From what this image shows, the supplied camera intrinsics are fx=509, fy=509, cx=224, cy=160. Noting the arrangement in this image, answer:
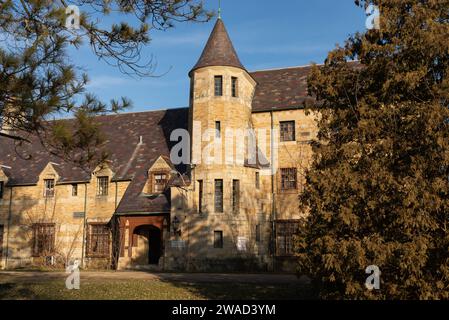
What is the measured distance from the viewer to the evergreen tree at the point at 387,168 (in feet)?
31.5

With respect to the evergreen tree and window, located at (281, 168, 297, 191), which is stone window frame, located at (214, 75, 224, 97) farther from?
the evergreen tree

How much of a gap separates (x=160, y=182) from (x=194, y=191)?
271cm

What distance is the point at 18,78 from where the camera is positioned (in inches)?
336

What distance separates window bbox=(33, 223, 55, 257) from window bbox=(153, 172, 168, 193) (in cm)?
682

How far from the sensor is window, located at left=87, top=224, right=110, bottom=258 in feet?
90.2

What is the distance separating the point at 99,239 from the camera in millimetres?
27875

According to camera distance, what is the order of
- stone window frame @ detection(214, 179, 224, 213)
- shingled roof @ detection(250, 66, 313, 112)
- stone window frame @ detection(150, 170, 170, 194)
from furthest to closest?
shingled roof @ detection(250, 66, 313, 112) < stone window frame @ detection(150, 170, 170, 194) < stone window frame @ detection(214, 179, 224, 213)

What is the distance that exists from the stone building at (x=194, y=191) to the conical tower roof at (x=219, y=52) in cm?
6

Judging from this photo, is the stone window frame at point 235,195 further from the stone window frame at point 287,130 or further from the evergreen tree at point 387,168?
the evergreen tree at point 387,168

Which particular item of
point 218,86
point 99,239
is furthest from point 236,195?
point 99,239

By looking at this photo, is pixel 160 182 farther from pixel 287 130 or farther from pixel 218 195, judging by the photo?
pixel 287 130

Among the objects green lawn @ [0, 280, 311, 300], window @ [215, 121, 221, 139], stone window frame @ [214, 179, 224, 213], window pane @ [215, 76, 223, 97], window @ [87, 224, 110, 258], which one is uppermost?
window pane @ [215, 76, 223, 97]

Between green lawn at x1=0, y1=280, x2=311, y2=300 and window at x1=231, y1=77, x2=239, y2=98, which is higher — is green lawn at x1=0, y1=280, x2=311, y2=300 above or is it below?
below

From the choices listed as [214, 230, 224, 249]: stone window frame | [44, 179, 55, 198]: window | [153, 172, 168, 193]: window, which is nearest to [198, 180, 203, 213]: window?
[214, 230, 224, 249]: stone window frame
